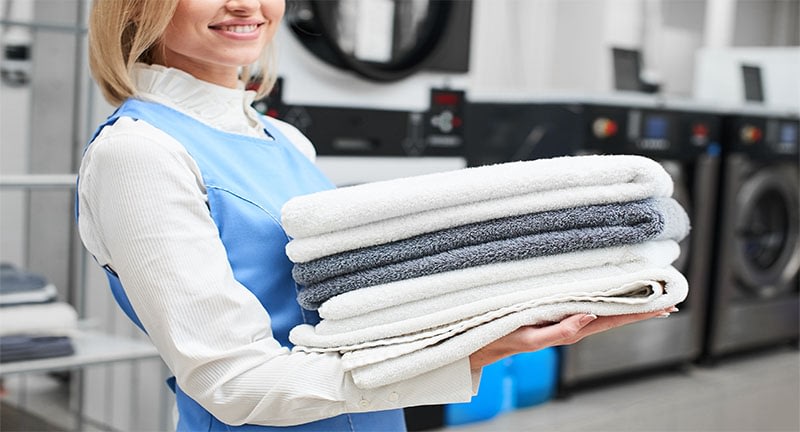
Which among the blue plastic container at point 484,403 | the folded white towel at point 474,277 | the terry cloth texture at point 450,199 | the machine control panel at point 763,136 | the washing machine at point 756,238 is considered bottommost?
the blue plastic container at point 484,403

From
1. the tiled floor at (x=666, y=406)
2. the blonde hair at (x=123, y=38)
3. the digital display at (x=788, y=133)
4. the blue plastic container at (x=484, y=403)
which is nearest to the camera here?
the blonde hair at (x=123, y=38)

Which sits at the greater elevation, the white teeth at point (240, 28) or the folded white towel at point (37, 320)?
the white teeth at point (240, 28)

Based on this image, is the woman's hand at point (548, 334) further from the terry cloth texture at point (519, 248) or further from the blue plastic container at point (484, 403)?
the blue plastic container at point (484, 403)

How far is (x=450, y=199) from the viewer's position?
0.93 m

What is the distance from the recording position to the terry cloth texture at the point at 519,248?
94 cm

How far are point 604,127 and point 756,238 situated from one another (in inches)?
46.8

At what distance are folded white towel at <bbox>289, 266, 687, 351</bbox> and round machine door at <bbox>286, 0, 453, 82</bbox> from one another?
148 centimetres

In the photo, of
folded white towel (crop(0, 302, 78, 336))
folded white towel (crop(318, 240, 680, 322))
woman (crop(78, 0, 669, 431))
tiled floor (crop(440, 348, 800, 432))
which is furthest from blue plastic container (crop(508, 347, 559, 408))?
folded white towel (crop(318, 240, 680, 322))

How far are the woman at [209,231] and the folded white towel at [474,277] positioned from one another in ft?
0.19

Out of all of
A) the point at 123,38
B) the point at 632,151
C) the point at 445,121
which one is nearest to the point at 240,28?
the point at 123,38

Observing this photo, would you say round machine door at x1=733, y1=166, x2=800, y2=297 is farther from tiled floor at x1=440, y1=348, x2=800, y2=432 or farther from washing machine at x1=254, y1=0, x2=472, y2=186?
washing machine at x1=254, y1=0, x2=472, y2=186

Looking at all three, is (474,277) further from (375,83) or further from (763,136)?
(763,136)

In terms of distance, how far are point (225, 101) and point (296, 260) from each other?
11.0 inches

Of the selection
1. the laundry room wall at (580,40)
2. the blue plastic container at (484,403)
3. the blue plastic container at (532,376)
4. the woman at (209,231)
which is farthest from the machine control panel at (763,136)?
the woman at (209,231)
